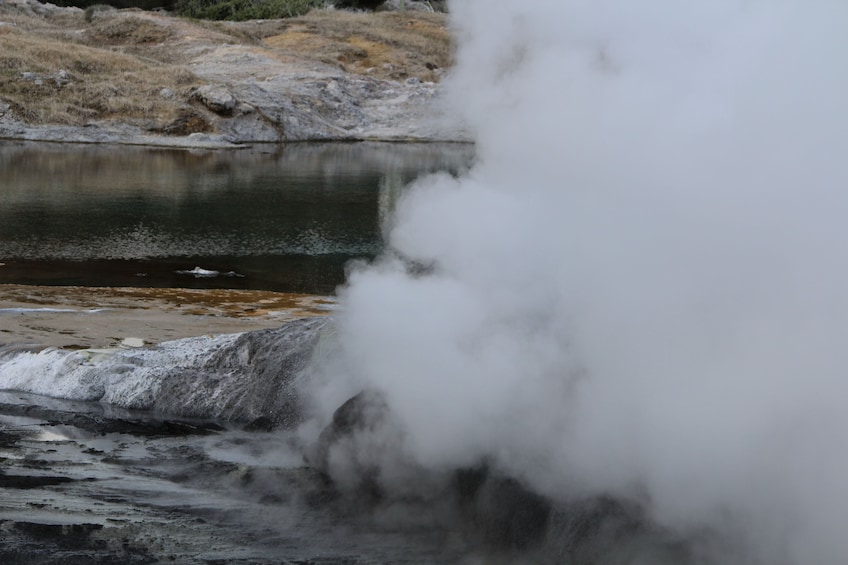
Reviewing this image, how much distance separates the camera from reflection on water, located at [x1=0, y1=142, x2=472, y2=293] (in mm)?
16250

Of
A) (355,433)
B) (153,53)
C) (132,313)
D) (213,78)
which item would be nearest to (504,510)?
(355,433)

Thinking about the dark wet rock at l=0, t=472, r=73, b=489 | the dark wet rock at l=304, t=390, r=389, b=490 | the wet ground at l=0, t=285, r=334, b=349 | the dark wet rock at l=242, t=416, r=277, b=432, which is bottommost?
the wet ground at l=0, t=285, r=334, b=349

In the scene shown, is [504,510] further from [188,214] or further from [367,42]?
[367,42]

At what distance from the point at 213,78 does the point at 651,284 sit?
3877 centimetres

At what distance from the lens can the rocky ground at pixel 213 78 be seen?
122 feet

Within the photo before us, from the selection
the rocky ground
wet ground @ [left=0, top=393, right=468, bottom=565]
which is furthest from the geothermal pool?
the rocky ground

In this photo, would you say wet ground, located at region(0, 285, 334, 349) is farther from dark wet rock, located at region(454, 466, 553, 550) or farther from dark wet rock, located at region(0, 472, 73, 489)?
dark wet rock, located at region(454, 466, 553, 550)

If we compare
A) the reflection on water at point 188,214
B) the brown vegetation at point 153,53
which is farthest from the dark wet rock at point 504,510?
the brown vegetation at point 153,53

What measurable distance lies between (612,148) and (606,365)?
98 centimetres

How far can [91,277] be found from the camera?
1545 cm

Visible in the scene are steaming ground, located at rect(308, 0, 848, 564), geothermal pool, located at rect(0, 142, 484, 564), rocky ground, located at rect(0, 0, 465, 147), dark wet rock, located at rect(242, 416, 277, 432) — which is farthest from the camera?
rocky ground, located at rect(0, 0, 465, 147)

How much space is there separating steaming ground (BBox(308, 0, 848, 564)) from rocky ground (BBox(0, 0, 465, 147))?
107 ft

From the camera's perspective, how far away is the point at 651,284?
4.86m

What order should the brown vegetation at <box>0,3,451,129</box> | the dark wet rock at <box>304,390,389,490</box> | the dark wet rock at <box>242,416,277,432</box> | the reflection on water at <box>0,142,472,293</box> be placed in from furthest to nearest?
the brown vegetation at <box>0,3,451,129</box>, the reflection on water at <box>0,142,472,293</box>, the dark wet rock at <box>242,416,277,432</box>, the dark wet rock at <box>304,390,389,490</box>
